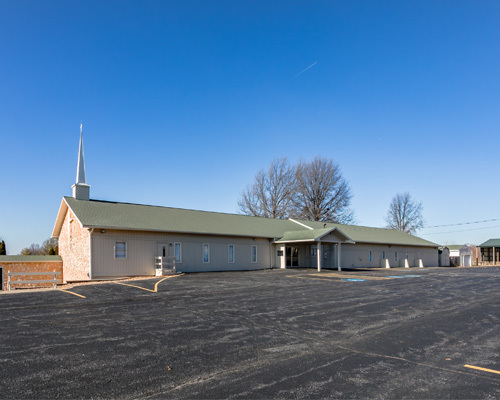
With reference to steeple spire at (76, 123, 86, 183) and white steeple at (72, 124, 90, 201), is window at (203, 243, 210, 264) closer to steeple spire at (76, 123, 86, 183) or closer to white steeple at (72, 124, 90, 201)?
white steeple at (72, 124, 90, 201)

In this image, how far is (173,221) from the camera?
87.8 feet

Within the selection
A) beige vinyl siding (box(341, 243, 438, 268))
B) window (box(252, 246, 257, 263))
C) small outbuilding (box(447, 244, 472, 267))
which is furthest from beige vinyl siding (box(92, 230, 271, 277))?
small outbuilding (box(447, 244, 472, 267))

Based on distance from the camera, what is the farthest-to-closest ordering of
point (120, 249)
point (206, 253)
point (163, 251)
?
1. point (206, 253)
2. point (163, 251)
3. point (120, 249)

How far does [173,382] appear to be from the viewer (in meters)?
5.12

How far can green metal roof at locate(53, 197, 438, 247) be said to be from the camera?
903 inches

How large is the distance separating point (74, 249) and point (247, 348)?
2041cm

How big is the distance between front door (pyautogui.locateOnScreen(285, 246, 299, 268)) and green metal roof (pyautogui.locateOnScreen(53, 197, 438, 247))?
1.58 m

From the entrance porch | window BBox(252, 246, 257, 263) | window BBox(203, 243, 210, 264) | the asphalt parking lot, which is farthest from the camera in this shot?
window BBox(252, 246, 257, 263)

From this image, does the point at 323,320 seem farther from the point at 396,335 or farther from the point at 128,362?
the point at 128,362

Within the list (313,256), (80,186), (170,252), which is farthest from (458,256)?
(80,186)

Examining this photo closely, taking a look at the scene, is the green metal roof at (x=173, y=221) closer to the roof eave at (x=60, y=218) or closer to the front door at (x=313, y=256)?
the roof eave at (x=60, y=218)

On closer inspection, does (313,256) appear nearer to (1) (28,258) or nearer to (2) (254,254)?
(2) (254,254)

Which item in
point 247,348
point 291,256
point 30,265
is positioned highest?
point 247,348

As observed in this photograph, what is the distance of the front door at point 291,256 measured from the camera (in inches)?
1288
